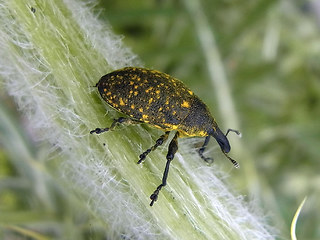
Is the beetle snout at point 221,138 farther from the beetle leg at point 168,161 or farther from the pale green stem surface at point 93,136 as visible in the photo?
the pale green stem surface at point 93,136

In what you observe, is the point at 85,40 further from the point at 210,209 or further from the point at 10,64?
the point at 210,209

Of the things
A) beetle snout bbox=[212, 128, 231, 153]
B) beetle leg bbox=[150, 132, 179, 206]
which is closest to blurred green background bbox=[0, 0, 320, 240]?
beetle snout bbox=[212, 128, 231, 153]

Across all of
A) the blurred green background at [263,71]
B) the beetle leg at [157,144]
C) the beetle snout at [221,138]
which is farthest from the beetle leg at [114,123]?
the blurred green background at [263,71]

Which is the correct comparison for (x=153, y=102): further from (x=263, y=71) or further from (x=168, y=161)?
(x=263, y=71)

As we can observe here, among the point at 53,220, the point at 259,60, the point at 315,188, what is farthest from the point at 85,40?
the point at 315,188

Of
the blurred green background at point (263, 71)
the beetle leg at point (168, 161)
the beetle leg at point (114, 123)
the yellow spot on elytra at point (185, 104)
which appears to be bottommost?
the blurred green background at point (263, 71)

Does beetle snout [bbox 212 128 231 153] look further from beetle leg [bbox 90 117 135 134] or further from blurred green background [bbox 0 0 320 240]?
blurred green background [bbox 0 0 320 240]

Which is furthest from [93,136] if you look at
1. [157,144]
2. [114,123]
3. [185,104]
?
[185,104]
